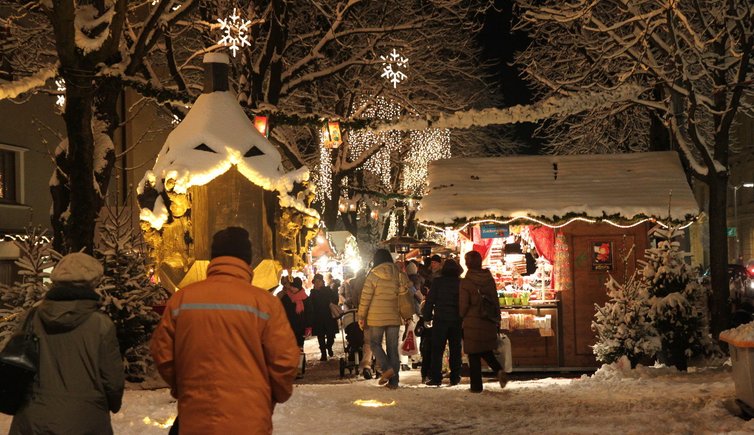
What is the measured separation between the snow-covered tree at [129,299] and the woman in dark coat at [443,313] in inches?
167

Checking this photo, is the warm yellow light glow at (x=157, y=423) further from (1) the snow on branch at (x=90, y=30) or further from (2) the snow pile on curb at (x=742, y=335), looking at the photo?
(2) the snow pile on curb at (x=742, y=335)

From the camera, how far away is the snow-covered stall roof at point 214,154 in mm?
9648

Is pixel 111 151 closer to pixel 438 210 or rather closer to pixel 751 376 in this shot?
pixel 438 210

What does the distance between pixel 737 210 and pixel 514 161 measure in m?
50.2

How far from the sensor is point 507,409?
1190 centimetres

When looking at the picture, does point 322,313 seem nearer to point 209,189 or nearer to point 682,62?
point 682,62

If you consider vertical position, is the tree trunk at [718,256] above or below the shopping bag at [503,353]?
above

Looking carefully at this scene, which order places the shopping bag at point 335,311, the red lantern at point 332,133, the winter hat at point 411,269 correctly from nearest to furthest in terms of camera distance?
the red lantern at point 332,133, the shopping bag at point 335,311, the winter hat at point 411,269

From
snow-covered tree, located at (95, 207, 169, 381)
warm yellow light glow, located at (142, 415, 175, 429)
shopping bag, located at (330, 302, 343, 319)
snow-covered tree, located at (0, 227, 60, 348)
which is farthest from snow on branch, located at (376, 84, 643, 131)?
warm yellow light glow, located at (142, 415, 175, 429)

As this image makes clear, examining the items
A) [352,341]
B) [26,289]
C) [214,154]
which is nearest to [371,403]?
[214,154]

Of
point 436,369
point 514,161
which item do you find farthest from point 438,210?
point 436,369

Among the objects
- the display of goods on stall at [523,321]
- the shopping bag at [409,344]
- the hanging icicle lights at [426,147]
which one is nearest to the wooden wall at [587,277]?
the display of goods on stall at [523,321]

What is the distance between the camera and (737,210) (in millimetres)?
65312

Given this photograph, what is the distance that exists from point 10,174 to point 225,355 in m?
30.9
